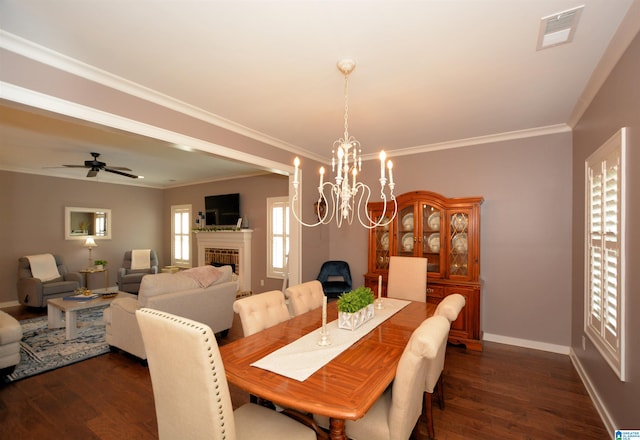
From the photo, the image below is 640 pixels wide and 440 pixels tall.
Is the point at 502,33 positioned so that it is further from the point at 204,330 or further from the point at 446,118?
the point at 204,330

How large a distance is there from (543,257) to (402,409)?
10.3ft

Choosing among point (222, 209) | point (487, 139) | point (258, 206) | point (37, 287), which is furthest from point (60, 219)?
point (487, 139)

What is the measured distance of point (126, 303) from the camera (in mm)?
3352

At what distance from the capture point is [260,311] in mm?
2264

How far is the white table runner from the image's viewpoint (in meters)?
1.57

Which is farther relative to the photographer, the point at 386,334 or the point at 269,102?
the point at 269,102

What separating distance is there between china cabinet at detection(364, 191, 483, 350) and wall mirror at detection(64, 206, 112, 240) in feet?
20.9

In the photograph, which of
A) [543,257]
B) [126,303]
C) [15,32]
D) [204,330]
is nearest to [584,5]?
[204,330]

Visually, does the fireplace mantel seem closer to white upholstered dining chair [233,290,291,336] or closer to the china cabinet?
the china cabinet

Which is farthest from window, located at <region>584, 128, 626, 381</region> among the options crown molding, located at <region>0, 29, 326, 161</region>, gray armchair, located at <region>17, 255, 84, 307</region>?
gray armchair, located at <region>17, 255, 84, 307</region>

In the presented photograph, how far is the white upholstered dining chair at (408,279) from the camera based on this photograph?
3.34 meters

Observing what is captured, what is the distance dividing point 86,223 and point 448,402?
7.72 meters

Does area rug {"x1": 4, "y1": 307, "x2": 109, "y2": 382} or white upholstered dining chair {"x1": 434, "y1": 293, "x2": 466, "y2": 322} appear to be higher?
white upholstered dining chair {"x1": 434, "y1": 293, "x2": 466, "y2": 322}

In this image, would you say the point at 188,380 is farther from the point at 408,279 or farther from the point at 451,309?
the point at 408,279
